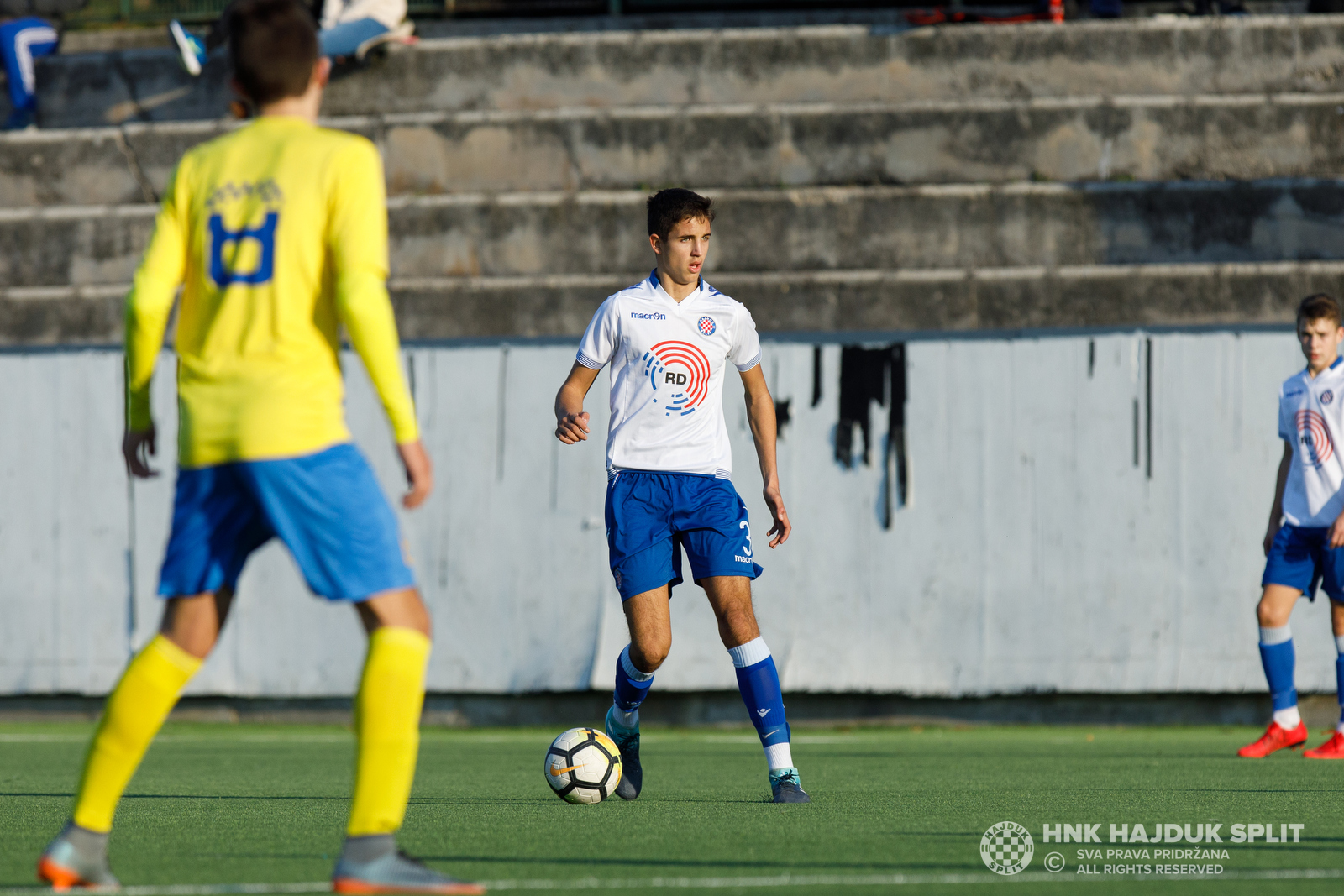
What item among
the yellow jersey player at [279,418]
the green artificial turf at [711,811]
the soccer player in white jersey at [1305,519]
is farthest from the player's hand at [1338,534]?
the yellow jersey player at [279,418]

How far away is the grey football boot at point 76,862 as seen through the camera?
11.5 ft

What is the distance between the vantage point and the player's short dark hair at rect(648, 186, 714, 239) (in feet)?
19.6

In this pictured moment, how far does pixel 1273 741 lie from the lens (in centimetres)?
830

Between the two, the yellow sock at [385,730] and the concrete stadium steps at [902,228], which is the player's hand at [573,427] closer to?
the yellow sock at [385,730]

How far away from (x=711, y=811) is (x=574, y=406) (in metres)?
1.61

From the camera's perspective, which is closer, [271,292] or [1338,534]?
[271,292]

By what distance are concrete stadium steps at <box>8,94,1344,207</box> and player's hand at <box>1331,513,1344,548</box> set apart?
5.80 meters

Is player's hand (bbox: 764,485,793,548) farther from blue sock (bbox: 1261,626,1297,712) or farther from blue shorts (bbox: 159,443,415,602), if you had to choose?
blue sock (bbox: 1261,626,1297,712)

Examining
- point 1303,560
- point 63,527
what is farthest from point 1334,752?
point 63,527

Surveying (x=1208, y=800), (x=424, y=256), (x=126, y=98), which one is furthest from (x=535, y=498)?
(x=126, y=98)

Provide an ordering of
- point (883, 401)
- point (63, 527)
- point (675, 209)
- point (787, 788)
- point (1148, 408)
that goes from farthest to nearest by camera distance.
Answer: point (63, 527) → point (883, 401) → point (1148, 408) → point (675, 209) → point (787, 788)

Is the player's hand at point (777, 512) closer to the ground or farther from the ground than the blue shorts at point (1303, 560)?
farther from the ground

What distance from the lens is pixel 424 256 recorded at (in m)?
13.3

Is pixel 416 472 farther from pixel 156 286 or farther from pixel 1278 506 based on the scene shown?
pixel 1278 506
